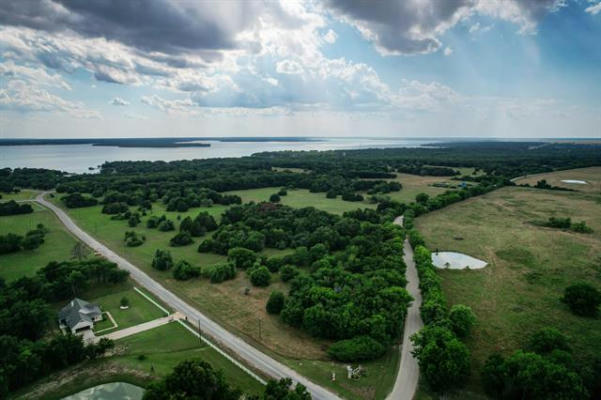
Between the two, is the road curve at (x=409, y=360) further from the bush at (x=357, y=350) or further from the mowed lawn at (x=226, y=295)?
the mowed lawn at (x=226, y=295)

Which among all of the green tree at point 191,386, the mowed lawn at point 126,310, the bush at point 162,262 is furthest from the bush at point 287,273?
the green tree at point 191,386

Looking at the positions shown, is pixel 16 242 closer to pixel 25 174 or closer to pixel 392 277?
pixel 392 277

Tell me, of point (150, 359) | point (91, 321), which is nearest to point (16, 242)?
point (91, 321)

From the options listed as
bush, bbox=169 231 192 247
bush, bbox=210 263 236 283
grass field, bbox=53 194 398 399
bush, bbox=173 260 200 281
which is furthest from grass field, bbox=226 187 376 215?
bush, bbox=173 260 200 281

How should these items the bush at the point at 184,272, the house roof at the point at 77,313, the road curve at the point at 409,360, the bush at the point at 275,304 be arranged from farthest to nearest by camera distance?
the bush at the point at 184,272 → the bush at the point at 275,304 → the house roof at the point at 77,313 → the road curve at the point at 409,360

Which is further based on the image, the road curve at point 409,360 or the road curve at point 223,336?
the road curve at point 223,336
